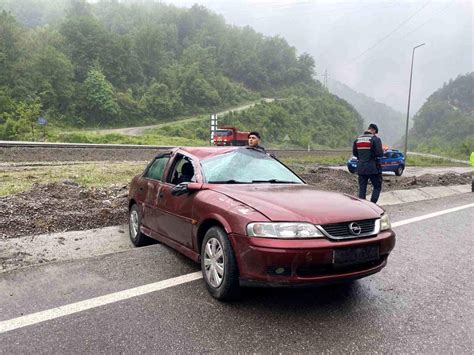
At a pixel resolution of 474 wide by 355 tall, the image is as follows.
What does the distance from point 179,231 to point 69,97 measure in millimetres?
61412

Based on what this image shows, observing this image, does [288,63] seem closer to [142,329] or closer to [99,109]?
[99,109]

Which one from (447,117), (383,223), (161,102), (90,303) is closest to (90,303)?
(90,303)

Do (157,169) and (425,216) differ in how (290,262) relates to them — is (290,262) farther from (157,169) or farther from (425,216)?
(425,216)

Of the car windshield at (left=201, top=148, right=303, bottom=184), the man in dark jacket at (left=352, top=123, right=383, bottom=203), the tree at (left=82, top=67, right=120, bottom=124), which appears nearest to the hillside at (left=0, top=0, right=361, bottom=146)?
the tree at (left=82, top=67, right=120, bottom=124)

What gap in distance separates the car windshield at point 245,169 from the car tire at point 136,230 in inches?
63.0

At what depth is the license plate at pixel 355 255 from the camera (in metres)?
3.46

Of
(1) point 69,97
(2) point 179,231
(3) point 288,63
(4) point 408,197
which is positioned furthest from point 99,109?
(3) point 288,63

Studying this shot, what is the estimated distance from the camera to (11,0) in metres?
137

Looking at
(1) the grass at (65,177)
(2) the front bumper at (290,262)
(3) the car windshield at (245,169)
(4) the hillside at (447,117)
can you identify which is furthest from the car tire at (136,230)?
(4) the hillside at (447,117)

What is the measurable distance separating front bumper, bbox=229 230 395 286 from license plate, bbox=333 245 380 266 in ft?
0.11

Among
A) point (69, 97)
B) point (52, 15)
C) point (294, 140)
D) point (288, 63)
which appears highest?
point (52, 15)

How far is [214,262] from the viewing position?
155 inches

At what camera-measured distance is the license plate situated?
136 inches

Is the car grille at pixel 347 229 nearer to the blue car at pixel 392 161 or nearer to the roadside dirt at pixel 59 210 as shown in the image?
the roadside dirt at pixel 59 210
